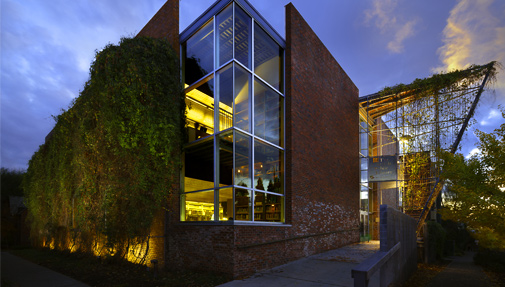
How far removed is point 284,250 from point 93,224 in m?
6.60

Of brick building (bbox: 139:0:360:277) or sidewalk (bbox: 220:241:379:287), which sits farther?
brick building (bbox: 139:0:360:277)

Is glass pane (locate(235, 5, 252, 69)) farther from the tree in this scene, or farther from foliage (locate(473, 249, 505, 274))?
foliage (locate(473, 249, 505, 274))

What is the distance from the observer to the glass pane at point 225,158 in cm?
870

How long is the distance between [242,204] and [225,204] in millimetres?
512

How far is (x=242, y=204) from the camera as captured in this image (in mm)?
8609

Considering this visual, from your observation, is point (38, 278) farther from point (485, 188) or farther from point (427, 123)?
point (427, 123)

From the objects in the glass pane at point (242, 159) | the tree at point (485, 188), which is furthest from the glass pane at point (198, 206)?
the tree at point (485, 188)

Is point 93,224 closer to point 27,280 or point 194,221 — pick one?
point 27,280

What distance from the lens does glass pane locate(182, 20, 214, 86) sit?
986cm

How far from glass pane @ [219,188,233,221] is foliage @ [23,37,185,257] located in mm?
2007

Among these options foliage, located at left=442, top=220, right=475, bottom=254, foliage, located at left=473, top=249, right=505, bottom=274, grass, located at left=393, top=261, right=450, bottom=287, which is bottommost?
foliage, located at left=442, top=220, right=475, bottom=254

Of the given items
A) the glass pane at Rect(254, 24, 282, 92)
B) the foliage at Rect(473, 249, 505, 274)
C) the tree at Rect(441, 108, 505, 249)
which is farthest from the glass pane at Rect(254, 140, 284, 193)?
the foliage at Rect(473, 249, 505, 274)

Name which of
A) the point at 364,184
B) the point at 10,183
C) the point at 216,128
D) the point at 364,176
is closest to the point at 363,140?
the point at 364,176

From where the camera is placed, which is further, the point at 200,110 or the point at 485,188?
the point at 200,110
